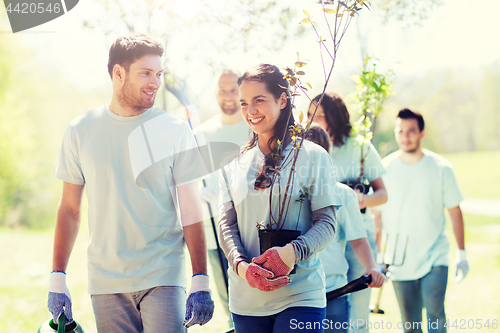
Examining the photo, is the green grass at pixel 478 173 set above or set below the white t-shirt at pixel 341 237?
below

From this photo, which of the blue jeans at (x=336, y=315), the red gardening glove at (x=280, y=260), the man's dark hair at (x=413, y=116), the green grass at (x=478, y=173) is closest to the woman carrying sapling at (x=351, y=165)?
the blue jeans at (x=336, y=315)

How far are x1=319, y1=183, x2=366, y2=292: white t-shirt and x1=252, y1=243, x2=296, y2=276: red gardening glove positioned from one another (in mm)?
777

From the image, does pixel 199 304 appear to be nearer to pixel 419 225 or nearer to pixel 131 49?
pixel 131 49

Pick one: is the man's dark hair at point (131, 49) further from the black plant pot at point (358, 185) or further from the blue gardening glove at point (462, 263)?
the blue gardening glove at point (462, 263)

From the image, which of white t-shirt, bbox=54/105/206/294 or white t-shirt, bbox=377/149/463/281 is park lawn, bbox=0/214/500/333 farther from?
white t-shirt, bbox=54/105/206/294

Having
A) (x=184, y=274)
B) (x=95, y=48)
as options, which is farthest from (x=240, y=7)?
(x=184, y=274)

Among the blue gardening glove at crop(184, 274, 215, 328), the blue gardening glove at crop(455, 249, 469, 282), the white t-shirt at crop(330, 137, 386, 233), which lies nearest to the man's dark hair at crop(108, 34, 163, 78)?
the blue gardening glove at crop(184, 274, 215, 328)

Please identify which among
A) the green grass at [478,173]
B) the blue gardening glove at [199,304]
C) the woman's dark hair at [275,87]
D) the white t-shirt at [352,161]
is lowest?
the green grass at [478,173]

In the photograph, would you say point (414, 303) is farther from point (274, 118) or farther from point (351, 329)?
point (274, 118)

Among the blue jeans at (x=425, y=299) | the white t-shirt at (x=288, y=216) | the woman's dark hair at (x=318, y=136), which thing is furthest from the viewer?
the blue jeans at (x=425, y=299)

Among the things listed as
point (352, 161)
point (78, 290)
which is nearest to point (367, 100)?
point (352, 161)

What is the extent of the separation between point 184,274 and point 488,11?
183 inches

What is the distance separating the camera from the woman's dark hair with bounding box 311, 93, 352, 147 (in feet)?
8.48

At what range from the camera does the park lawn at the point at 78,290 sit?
4.20m
